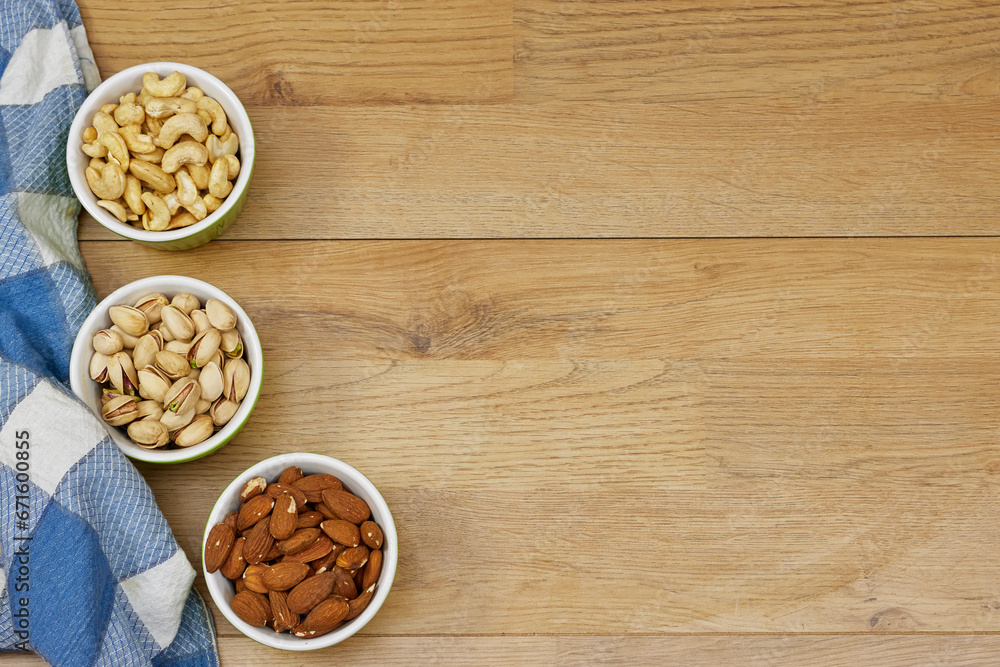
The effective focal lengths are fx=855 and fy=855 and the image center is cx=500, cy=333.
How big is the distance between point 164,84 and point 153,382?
28 cm

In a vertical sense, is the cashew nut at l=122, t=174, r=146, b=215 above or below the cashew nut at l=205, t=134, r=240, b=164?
below

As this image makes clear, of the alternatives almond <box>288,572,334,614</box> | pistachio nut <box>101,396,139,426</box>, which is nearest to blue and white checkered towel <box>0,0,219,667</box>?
pistachio nut <box>101,396,139,426</box>

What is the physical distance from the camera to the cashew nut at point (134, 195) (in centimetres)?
80

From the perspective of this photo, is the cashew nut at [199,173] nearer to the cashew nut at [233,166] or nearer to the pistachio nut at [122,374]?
the cashew nut at [233,166]

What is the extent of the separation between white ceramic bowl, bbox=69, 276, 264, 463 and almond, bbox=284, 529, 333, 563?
123 millimetres

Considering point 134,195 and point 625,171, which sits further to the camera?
point 625,171

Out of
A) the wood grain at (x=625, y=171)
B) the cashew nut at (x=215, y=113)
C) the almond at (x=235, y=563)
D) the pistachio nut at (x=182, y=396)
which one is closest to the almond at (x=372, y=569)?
the almond at (x=235, y=563)

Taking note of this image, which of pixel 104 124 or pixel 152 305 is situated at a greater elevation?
pixel 104 124

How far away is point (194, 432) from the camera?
77 centimetres

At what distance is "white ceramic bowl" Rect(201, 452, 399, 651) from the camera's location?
0.74 meters

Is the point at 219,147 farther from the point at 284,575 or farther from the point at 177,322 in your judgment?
the point at 284,575

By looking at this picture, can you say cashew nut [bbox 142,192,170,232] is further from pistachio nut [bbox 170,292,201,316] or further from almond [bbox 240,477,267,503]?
almond [bbox 240,477,267,503]

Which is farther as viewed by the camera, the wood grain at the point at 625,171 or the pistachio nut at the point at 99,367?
the wood grain at the point at 625,171

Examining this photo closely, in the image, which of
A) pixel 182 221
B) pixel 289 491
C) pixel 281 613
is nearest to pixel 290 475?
pixel 289 491
